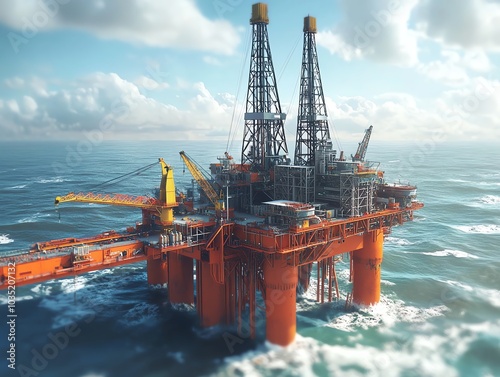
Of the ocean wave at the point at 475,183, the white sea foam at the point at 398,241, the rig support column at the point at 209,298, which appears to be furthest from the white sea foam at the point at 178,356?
the ocean wave at the point at 475,183

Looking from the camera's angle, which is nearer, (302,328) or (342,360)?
(342,360)

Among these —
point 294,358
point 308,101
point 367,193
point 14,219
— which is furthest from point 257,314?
point 14,219

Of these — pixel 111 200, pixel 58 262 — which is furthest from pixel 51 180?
pixel 58 262

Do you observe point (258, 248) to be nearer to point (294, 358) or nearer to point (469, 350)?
point (294, 358)

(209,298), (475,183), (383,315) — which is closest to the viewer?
(209,298)

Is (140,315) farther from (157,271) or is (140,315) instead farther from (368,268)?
(368,268)
